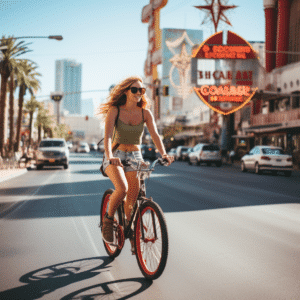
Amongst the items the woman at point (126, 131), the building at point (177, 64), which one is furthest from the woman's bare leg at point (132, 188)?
the building at point (177, 64)

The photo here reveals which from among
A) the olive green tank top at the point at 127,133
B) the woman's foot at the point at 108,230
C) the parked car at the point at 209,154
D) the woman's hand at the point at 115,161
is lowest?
the parked car at the point at 209,154

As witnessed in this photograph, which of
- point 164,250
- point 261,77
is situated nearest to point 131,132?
point 164,250

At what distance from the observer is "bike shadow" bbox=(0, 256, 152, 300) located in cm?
438

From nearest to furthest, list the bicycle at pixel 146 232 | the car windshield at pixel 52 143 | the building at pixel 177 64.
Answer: the bicycle at pixel 146 232 → the car windshield at pixel 52 143 → the building at pixel 177 64

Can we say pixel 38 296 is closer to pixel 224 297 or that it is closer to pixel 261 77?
pixel 224 297

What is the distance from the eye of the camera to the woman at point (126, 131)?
505cm

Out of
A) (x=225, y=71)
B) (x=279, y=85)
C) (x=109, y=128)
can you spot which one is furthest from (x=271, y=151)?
(x=109, y=128)

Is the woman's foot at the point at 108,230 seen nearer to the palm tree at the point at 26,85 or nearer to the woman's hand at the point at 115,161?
the woman's hand at the point at 115,161

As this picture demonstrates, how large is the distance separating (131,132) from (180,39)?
14115 cm

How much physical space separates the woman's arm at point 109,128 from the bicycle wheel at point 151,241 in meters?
0.67

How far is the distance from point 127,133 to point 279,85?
41147 millimetres

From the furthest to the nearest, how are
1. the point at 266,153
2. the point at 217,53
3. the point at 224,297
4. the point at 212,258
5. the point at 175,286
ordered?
the point at 217,53
the point at 266,153
the point at 212,258
the point at 175,286
the point at 224,297

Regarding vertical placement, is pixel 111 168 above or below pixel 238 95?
below

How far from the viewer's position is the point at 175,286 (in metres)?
4.63
